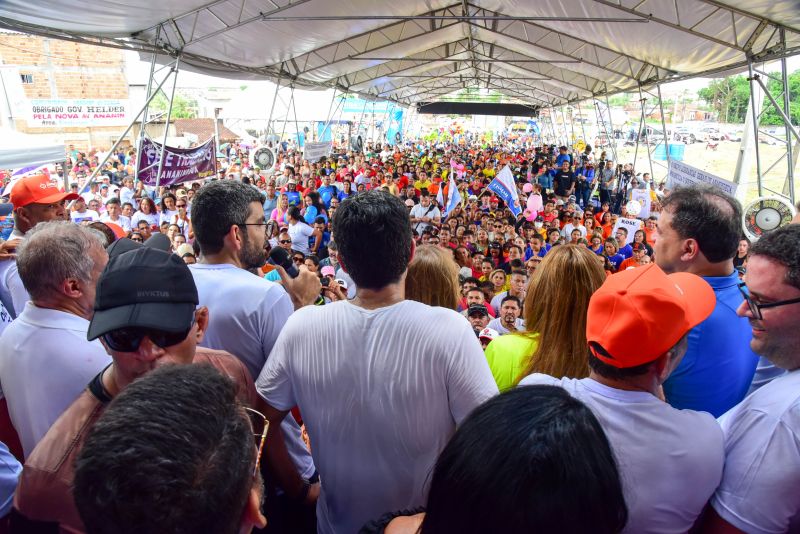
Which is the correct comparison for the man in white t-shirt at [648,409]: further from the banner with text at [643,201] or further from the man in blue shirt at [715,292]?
the banner with text at [643,201]

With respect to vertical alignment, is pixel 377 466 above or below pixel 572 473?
below

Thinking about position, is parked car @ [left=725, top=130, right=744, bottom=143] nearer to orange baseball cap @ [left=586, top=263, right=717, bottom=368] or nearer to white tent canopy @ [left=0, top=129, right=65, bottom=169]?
white tent canopy @ [left=0, top=129, right=65, bottom=169]

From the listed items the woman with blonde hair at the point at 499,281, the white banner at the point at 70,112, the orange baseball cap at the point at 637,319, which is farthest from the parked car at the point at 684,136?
the orange baseball cap at the point at 637,319

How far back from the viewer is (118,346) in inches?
47.3

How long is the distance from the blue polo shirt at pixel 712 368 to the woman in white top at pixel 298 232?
5727 mm

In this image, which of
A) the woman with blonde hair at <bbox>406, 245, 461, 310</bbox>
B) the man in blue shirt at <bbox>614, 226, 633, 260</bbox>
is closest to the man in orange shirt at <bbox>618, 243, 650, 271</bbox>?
the man in blue shirt at <bbox>614, 226, 633, 260</bbox>

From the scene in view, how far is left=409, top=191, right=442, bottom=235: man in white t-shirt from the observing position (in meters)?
8.80

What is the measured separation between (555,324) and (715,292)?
2.50ft

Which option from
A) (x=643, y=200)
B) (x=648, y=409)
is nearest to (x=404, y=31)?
(x=643, y=200)

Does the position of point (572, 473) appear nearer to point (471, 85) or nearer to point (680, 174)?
point (680, 174)

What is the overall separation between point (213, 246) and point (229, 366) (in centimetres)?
66

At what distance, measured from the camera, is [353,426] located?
138 cm

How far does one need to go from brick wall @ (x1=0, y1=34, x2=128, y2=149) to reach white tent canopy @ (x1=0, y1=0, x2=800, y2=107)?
54.2ft

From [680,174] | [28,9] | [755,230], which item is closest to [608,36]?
[680,174]
